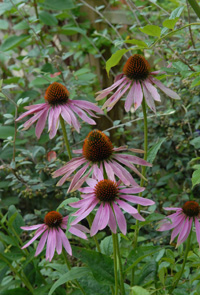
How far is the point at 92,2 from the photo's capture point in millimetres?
2293

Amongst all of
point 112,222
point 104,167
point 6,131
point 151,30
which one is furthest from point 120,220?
point 6,131

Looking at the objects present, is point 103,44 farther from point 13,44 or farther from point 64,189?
point 64,189

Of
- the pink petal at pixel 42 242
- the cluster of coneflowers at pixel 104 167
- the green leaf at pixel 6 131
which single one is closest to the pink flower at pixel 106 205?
the cluster of coneflowers at pixel 104 167

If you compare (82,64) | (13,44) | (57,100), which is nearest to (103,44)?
(82,64)

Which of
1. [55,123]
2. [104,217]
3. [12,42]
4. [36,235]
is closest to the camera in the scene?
[104,217]

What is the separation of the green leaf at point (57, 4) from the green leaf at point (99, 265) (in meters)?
1.32

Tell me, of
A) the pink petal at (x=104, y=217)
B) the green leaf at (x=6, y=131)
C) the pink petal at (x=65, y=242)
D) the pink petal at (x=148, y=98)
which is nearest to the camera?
the pink petal at (x=104, y=217)

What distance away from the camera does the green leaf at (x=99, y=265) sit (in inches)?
30.8

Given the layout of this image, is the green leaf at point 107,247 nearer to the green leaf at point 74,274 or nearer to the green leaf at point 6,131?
the green leaf at point 74,274

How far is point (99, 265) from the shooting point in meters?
0.79

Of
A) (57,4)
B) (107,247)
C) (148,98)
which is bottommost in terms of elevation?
(107,247)

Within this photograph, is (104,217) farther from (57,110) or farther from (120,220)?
(57,110)

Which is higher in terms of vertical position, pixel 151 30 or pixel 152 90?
pixel 151 30

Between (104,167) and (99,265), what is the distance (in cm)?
22
